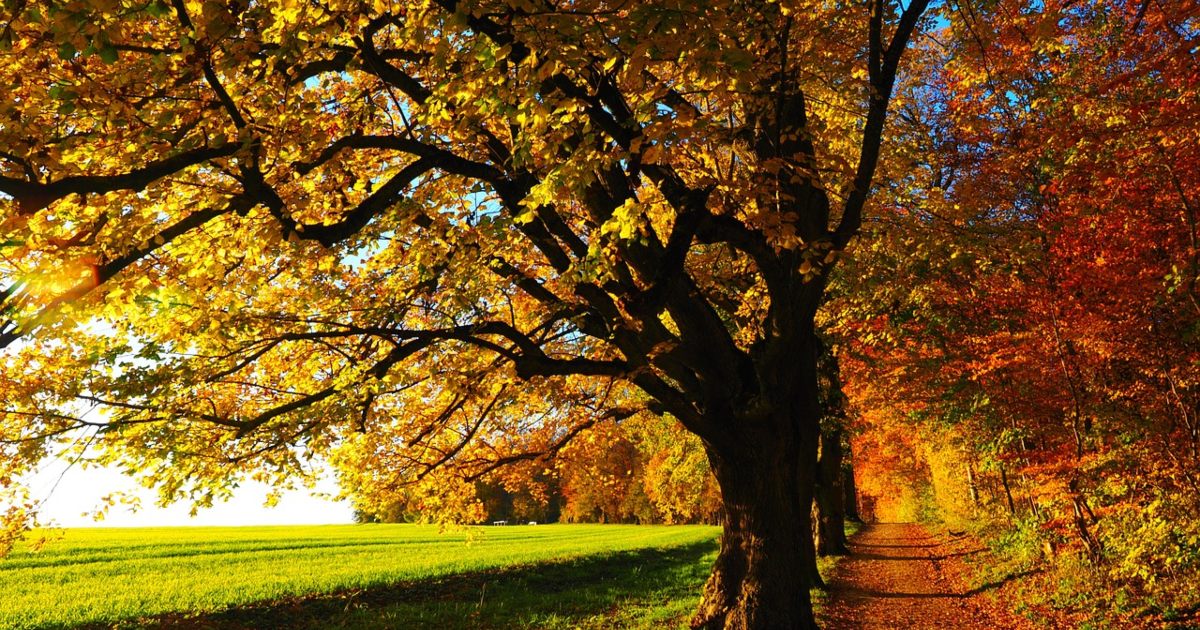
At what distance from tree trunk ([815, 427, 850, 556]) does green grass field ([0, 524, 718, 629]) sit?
3.94 meters

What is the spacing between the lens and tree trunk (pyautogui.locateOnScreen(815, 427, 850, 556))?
20125 mm

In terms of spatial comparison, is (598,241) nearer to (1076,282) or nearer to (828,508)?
(1076,282)

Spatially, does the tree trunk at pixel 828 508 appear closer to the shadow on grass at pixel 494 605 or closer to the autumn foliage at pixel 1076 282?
the shadow on grass at pixel 494 605

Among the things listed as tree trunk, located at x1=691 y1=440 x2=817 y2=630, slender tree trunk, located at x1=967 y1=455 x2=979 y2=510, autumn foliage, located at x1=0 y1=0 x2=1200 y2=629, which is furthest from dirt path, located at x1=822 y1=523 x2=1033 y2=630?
slender tree trunk, located at x1=967 y1=455 x2=979 y2=510

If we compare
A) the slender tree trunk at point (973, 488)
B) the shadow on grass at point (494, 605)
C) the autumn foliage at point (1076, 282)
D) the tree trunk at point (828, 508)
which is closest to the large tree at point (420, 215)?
the autumn foliage at point (1076, 282)

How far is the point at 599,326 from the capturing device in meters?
8.65

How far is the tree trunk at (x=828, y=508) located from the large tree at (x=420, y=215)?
8.84m

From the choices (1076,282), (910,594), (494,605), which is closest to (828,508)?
(910,594)

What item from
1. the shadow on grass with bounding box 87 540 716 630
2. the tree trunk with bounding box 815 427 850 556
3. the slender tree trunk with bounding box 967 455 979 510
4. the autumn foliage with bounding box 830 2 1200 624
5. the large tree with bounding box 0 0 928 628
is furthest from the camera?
the slender tree trunk with bounding box 967 455 979 510

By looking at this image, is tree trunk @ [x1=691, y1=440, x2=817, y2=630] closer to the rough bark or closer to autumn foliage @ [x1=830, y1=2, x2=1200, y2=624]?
the rough bark

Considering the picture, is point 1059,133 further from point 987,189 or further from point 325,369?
point 325,369

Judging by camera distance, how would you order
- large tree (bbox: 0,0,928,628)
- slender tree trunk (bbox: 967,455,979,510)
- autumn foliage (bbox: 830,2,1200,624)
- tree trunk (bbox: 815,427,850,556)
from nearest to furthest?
large tree (bbox: 0,0,928,628), autumn foliage (bbox: 830,2,1200,624), tree trunk (bbox: 815,427,850,556), slender tree trunk (bbox: 967,455,979,510)

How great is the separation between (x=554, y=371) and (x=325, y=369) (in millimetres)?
4938

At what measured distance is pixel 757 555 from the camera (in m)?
8.77
